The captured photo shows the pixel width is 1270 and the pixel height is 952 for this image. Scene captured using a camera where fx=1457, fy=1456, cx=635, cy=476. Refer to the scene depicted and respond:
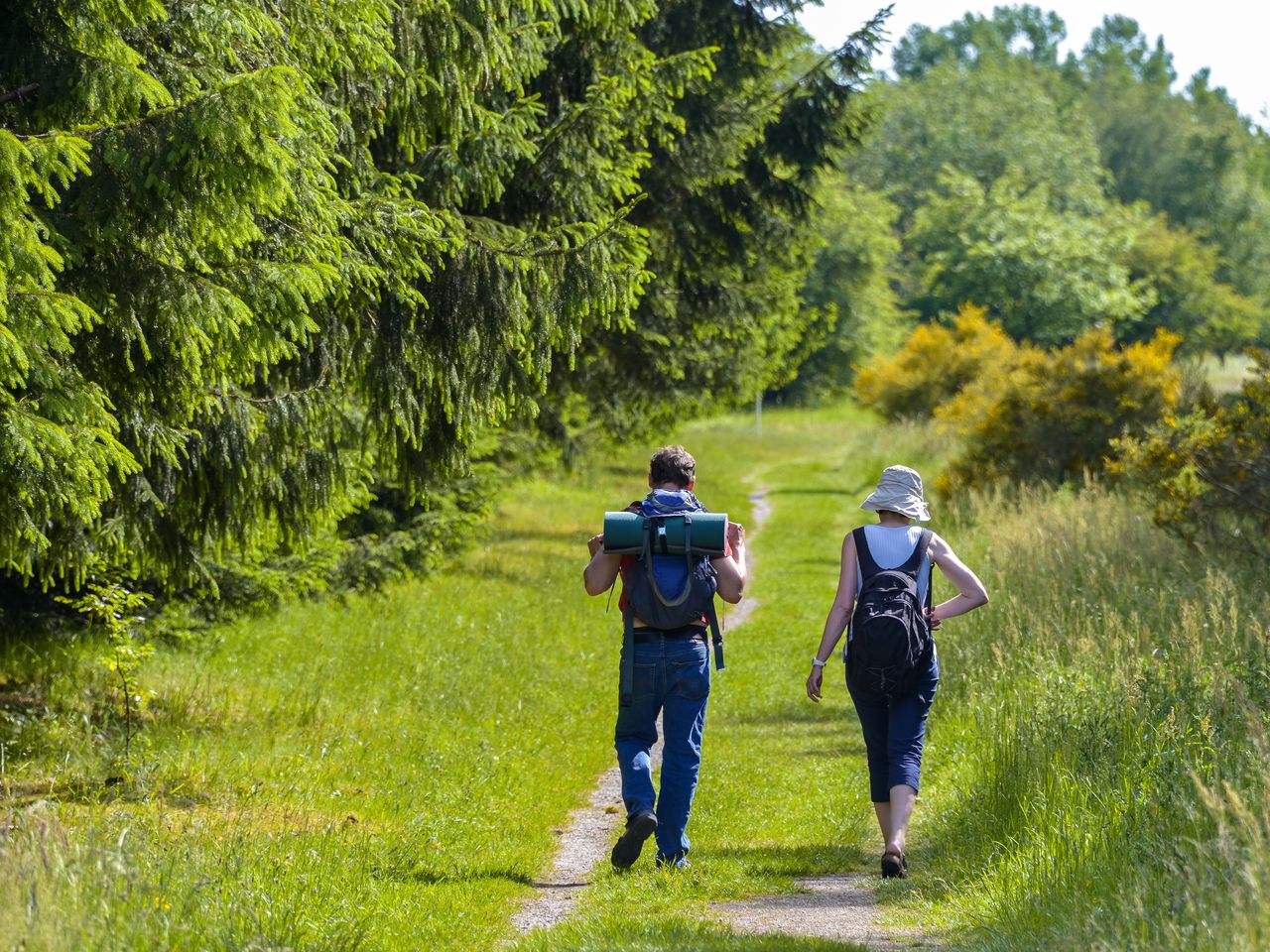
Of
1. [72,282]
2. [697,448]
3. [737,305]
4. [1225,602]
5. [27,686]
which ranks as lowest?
[697,448]

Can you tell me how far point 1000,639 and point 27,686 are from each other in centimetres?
733

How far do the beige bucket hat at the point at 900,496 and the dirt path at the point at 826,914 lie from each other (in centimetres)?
183

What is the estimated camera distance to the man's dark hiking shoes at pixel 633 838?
6.89 m

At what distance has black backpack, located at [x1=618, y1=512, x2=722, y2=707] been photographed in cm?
685

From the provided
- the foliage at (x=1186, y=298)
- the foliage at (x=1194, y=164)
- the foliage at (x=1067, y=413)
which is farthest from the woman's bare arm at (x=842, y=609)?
the foliage at (x=1194, y=164)

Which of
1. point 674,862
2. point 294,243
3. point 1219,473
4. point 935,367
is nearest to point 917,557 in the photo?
point 674,862

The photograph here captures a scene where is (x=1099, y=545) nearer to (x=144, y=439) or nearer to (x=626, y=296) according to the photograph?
(x=626, y=296)

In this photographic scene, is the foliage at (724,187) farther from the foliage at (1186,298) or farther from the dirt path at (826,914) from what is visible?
the foliage at (1186,298)

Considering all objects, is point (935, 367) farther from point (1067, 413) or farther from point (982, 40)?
point (982, 40)

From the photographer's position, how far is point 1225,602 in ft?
35.0

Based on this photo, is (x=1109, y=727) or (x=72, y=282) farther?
(x=1109, y=727)

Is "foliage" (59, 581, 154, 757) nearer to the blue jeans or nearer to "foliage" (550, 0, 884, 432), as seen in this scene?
the blue jeans

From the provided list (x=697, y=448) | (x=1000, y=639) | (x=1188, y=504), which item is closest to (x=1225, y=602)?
(x=1000, y=639)

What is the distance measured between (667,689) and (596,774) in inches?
130
